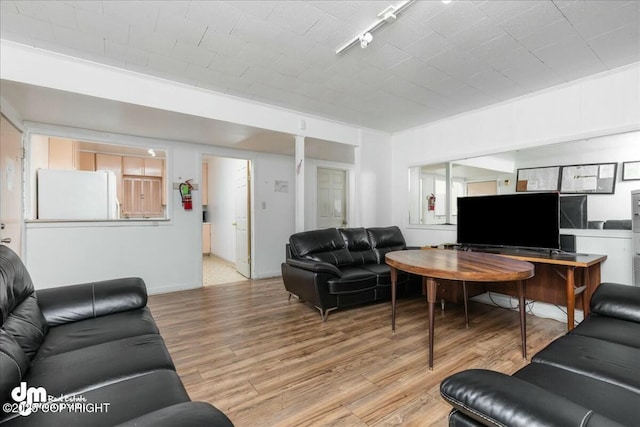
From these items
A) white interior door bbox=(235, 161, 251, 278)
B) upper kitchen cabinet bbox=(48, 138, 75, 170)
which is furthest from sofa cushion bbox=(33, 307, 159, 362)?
upper kitchen cabinet bbox=(48, 138, 75, 170)

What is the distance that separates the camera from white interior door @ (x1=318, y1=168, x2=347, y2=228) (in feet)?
19.3

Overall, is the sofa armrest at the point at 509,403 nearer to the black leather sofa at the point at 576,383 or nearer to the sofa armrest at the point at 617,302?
the black leather sofa at the point at 576,383

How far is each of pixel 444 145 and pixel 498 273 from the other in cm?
280

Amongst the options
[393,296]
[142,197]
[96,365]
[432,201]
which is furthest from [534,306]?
[142,197]

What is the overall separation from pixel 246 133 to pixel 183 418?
143 inches

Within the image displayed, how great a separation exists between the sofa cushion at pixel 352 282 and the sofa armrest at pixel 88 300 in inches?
69.4

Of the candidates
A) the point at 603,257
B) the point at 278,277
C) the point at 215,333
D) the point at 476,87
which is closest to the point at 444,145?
the point at 476,87

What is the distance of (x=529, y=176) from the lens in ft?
10.9

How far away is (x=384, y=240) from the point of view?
420 cm

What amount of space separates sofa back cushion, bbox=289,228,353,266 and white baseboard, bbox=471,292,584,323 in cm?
177

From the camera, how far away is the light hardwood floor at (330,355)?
1664mm

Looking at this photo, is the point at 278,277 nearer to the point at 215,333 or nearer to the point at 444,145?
the point at 215,333

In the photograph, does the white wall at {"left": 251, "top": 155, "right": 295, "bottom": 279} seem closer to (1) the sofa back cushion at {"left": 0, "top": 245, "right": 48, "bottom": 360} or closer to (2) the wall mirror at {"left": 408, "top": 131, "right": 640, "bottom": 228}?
(2) the wall mirror at {"left": 408, "top": 131, "right": 640, "bottom": 228}

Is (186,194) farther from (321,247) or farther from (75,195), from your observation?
(321,247)
